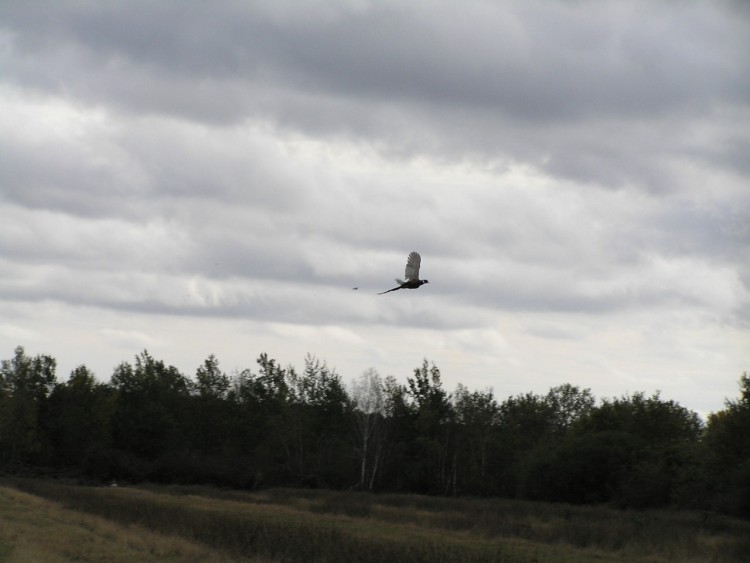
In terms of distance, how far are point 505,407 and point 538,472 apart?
97.0 feet

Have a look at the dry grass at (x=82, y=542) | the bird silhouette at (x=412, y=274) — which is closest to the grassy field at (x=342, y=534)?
the dry grass at (x=82, y=542)

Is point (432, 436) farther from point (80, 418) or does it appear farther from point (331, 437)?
point (80, 418)

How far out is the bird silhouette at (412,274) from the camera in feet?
68.1

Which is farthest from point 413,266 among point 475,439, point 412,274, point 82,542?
point 475,439

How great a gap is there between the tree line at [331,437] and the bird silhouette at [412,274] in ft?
129

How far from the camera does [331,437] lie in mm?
86062

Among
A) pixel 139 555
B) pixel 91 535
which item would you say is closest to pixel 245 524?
pixel 91 535

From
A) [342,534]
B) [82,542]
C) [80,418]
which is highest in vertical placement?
[80,418]

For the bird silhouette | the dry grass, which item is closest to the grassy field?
the dry grass

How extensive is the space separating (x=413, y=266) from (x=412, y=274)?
0.70ft

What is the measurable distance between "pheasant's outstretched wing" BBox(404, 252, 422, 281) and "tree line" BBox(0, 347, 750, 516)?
39386 mm

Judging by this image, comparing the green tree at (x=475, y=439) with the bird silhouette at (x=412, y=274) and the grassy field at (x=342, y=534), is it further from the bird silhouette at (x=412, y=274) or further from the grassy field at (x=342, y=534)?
the bird silhouette at (x=412, y=274)

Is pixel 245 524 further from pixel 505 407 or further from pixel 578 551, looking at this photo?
pixel 505 407

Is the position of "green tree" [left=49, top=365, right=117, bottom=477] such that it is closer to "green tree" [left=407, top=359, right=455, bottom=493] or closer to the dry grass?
"green tree" [left=407, top=359, right=455, bottom=493]
